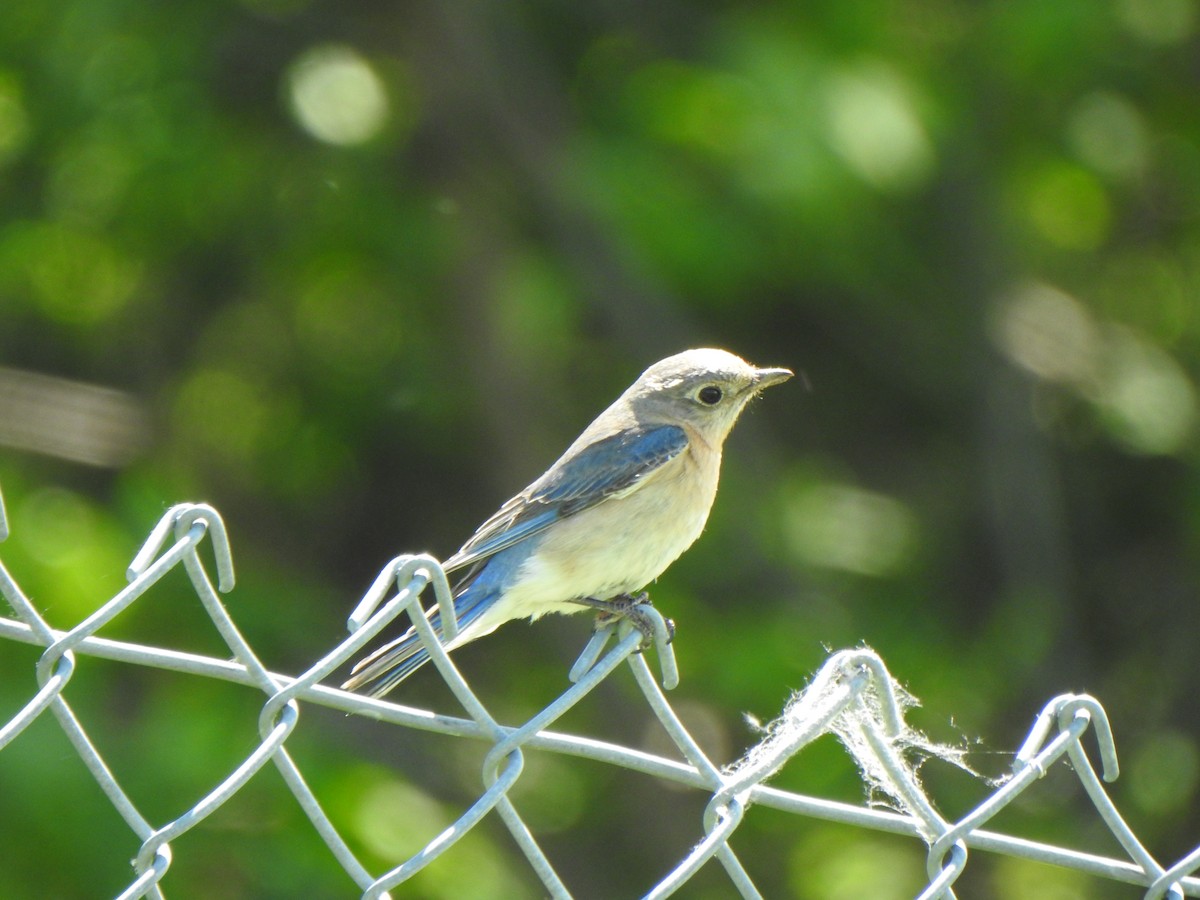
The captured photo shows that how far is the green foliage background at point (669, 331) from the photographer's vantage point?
5.89m

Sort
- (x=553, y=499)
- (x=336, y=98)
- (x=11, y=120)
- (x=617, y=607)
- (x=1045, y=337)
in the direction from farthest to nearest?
1. (x=1045, y=337)
2. (x=336, y=98)
3. (x=11, y=120)
4. (x=553, y=499)
5. (x=617, y=607)

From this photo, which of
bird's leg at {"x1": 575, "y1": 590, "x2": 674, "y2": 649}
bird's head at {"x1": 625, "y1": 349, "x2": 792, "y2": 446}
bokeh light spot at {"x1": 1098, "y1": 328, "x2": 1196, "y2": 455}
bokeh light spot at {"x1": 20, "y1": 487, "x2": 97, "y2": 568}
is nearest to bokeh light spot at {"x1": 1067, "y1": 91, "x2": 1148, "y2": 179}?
bokeh light spot at {"x1": 1098, "y1": 328, "x2": 1196, "y2": 455}

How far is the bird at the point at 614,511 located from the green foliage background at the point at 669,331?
1.26 m

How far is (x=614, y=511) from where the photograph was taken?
4.16 metres

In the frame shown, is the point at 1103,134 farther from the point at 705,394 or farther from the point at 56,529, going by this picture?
the point at 56,529

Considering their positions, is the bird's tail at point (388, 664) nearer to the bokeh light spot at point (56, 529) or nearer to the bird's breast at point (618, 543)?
the bird's breast at point (618, 543)

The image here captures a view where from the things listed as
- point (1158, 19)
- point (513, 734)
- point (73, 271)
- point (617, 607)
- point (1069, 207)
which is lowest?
point (513, 734)

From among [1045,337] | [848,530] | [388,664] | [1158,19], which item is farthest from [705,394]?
[1158,19]

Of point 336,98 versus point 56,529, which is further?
point 336,98

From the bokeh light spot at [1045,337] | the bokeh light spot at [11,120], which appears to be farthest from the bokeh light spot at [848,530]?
the bokeh light spot at [11,120]

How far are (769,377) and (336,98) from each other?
2.74 m

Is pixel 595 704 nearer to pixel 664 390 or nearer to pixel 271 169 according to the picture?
pixel 664 390

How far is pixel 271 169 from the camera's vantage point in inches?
258

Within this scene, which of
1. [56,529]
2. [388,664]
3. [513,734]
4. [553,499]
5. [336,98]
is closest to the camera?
[513,734]
